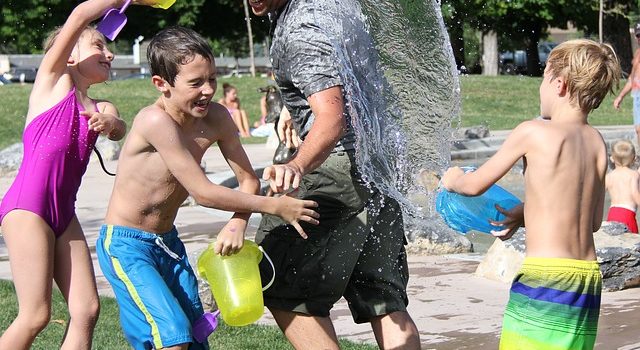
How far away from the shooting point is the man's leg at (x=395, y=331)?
4188mm

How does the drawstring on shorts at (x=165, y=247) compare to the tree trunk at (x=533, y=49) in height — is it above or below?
above

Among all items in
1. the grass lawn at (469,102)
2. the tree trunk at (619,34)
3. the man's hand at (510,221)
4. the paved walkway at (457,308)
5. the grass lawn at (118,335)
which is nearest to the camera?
the man's hand at (510,221)

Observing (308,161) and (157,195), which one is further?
(157,195)

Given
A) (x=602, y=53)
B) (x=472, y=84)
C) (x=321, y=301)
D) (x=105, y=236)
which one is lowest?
(x=472, y=84)

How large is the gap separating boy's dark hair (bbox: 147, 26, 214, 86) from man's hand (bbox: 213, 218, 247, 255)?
1.88 feet

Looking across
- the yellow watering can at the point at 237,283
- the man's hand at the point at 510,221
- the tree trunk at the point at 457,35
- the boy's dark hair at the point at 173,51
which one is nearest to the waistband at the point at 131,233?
the yellow watering can at the point at 237,283

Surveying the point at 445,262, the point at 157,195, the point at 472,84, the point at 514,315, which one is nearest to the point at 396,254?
the point at 514,315

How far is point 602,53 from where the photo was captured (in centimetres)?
377

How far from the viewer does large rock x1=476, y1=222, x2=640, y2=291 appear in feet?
21.4

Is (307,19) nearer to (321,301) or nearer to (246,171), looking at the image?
(246,171)

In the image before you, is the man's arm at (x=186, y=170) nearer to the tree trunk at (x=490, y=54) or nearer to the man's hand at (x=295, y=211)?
the man's hand at (x=295, y=211)

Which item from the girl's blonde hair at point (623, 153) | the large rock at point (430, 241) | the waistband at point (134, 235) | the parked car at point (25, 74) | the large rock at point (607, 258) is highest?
the waistband at point (134, 235)

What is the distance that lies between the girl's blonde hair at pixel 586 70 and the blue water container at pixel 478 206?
1.70 ft

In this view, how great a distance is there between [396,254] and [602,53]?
1061mm
